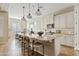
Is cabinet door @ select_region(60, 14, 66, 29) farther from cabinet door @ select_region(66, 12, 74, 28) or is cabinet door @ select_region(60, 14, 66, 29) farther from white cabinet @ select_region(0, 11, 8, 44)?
white cabinet @ select_region(0, 11, 8, 44)

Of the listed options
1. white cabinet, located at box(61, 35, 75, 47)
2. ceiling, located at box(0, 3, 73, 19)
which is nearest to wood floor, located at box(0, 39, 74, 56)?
white cabinet, located at box(61, 35, 75, 47)

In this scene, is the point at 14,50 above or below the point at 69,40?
below

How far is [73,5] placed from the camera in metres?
2.12

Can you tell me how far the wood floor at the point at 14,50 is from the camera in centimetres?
214

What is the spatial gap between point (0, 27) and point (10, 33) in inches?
8.3

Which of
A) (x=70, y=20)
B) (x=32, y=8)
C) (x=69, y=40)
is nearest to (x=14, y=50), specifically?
(x=32, y=8)

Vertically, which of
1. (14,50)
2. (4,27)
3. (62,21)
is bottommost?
(14,50)

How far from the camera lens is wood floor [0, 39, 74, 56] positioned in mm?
2143

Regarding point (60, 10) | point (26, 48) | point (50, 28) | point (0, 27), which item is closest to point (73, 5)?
point (60, 10)

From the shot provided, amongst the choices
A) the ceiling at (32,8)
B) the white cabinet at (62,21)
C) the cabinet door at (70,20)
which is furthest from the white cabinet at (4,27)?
the cabinet door at (70,20)

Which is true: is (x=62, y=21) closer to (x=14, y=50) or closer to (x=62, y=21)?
(x=62, y=21)

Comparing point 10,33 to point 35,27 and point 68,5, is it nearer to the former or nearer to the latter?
point 35,27

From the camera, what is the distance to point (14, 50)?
2193 millimetres

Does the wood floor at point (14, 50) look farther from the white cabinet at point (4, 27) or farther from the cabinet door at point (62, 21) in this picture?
the cabinet door at point (62, 21)
